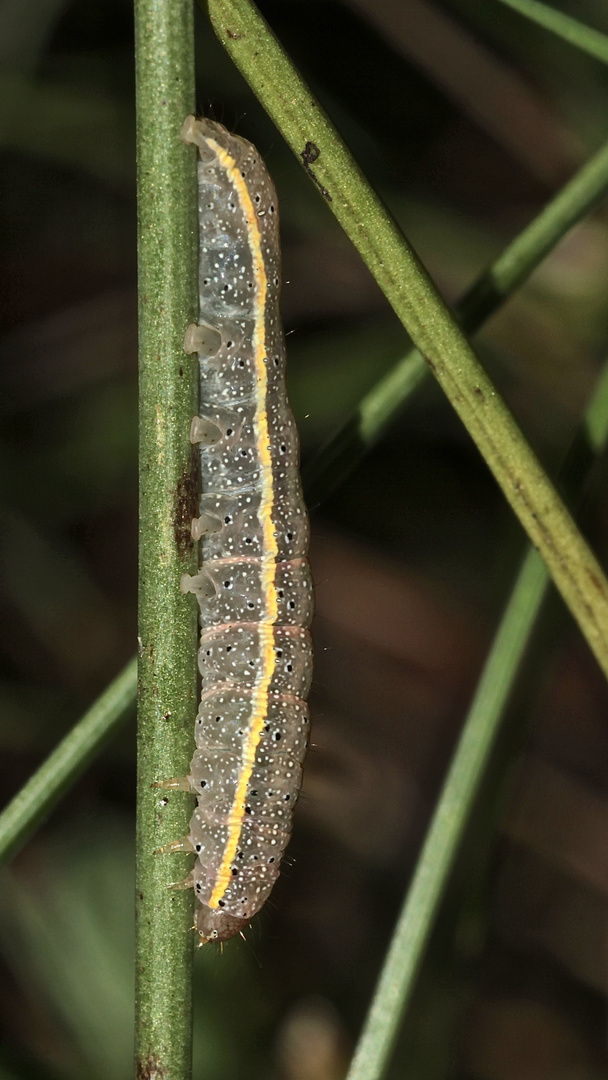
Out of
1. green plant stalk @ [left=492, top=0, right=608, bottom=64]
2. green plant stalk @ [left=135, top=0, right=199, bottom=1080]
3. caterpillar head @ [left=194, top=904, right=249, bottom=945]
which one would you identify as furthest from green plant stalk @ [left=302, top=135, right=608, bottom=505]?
caterpillar head @ [left=194, top=904, right=249, bottom=945]

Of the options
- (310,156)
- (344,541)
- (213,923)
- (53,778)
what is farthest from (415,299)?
(344,541)

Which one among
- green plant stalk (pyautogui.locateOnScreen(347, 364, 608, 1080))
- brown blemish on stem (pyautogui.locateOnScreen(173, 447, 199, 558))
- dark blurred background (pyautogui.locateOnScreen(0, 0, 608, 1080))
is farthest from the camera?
dark blurred background (pyautogui.locateOnScreen(0, 0, 608, 1080))

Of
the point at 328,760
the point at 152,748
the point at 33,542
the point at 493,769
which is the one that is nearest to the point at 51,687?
the point at 33,542

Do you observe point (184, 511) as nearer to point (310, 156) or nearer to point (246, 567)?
point (310, 156)

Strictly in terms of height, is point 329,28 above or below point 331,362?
above

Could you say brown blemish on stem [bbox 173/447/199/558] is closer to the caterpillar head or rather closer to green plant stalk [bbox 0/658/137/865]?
green plant stalk [bbox 0/658/137/865]

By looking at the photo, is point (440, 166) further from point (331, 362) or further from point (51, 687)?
point (51, 687)
